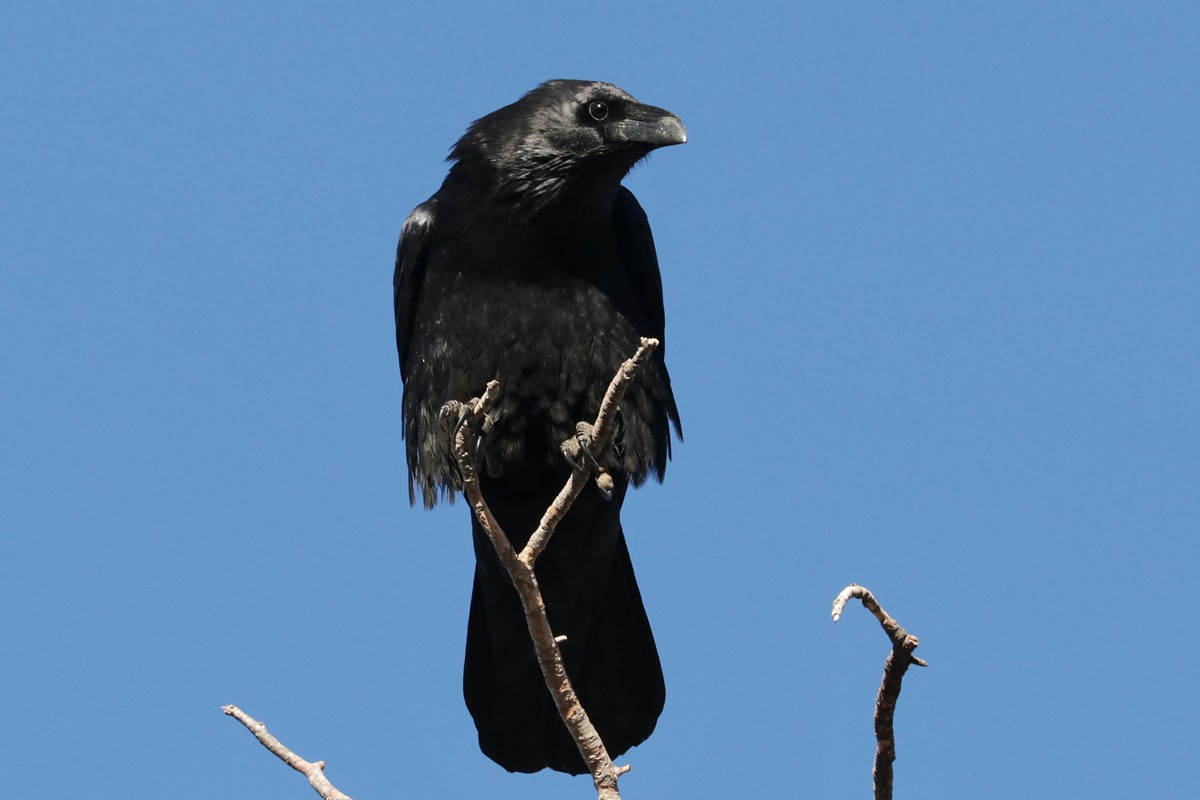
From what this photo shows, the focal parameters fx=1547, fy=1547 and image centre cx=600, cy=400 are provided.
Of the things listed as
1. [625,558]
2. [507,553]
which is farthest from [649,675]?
[507,553]

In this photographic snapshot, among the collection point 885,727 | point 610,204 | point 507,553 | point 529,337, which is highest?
point 610,204

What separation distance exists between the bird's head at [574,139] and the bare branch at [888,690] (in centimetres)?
374

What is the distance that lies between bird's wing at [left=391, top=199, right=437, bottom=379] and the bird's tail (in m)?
1.19

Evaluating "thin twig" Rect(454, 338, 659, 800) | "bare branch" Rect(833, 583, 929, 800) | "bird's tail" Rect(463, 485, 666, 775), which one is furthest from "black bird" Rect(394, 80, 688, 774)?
"bare branch" Rect(833, 583, 929, 800)

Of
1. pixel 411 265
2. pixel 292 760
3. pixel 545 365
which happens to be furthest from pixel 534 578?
pixel 411 265

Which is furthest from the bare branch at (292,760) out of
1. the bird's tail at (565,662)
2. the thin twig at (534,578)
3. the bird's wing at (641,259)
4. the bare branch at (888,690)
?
the bird's wing at (641,259)

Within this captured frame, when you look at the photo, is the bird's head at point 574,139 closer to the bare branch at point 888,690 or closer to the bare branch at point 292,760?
the bare branch at point 292,760

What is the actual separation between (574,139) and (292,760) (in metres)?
3.43

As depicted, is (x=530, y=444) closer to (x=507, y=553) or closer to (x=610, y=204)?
(x=610, y=204)

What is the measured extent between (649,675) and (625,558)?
2.07 ft

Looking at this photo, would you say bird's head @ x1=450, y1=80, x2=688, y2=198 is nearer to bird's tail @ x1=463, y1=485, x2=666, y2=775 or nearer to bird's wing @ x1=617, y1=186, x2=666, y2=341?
bird's wing @ x1=617, y1=186, x2=666, y2=341

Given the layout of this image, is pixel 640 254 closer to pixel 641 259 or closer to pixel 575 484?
pixel 641 259

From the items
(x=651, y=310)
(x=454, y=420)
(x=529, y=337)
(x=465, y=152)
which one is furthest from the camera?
(x=651, y=310)

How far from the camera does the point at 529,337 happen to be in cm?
725
